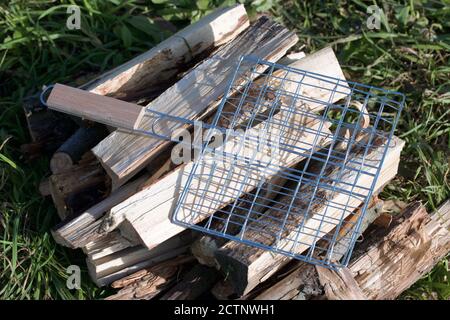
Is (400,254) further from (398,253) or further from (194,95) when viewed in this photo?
(194,95)

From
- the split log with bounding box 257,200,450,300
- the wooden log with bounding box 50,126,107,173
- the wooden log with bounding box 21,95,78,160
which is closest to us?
the split log with bounding box 257,200,450,300

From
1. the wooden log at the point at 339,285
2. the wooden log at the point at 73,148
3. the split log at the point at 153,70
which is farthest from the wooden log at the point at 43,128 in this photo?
the wooden log at the point at 339,285

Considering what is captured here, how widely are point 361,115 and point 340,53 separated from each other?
88 cm

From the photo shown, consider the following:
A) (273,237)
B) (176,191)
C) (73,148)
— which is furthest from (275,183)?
(73,148)

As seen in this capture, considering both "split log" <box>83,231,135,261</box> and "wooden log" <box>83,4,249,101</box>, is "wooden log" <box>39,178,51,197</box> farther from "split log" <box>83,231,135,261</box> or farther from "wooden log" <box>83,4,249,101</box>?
"wooden log" <box>83,4,249,101</box>

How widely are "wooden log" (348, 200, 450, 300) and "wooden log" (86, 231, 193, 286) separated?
805 mm

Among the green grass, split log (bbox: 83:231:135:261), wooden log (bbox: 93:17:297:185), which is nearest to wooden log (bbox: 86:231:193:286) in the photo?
split log (bbox: 83:231:135:261)

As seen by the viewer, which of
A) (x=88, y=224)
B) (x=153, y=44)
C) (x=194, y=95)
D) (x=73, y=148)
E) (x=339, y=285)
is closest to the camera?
(x=339, y=285)

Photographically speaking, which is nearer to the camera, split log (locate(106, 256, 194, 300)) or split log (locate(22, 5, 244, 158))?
split log (locate(106, 256, 194, 300))

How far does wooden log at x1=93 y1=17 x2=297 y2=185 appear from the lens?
2930mm

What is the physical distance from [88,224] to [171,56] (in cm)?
91

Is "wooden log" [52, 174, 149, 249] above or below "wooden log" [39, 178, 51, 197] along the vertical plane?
below

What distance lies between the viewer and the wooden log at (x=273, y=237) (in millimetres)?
2750

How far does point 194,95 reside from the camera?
3.04 meters
